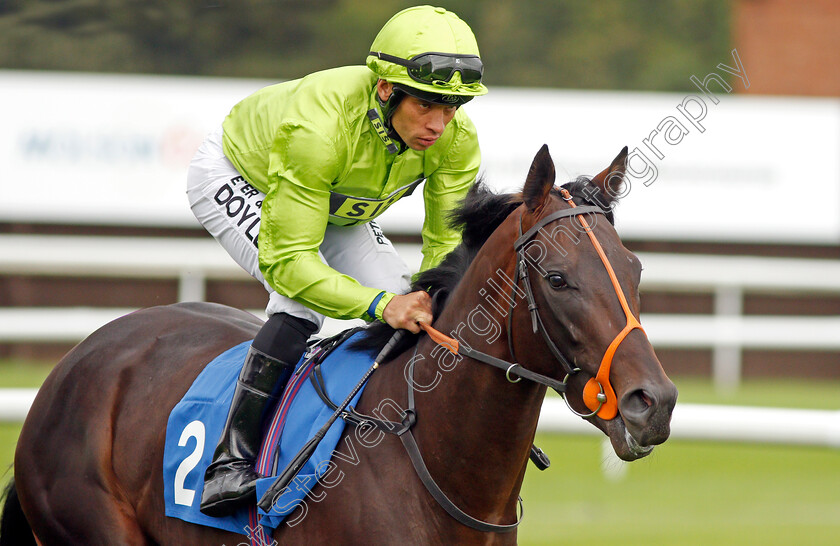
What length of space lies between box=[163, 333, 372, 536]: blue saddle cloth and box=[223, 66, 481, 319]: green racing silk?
230 mm

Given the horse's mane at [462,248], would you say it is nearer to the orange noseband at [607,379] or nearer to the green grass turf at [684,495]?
the orange noseband at [607,379]

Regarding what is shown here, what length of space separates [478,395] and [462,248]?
49cm

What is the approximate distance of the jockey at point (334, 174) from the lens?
293 centimetres

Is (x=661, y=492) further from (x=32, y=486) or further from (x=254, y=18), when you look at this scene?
(x=254, y=18)

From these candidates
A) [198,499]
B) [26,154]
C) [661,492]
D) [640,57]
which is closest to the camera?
[198,499]

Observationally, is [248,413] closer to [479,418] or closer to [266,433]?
[266,433]

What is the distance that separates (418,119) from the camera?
119 inches

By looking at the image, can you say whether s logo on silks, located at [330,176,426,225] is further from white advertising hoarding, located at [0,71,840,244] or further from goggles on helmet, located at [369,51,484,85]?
white advertising hoarding, located at [0,71,840,244]


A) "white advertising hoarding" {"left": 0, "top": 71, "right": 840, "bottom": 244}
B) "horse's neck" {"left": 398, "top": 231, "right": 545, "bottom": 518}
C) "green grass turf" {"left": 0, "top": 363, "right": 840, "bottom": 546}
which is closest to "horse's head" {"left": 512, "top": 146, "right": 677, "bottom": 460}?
"horse's neck" {"left": 398, "top": 231, "right": 545, "bottom": 518}

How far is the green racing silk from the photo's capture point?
9.71 ft

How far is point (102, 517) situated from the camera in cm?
347

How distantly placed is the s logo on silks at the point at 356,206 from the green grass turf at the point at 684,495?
1.92 m

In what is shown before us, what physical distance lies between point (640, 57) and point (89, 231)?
6253 millimetres

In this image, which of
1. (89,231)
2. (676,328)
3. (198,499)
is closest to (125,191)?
(89,231)
